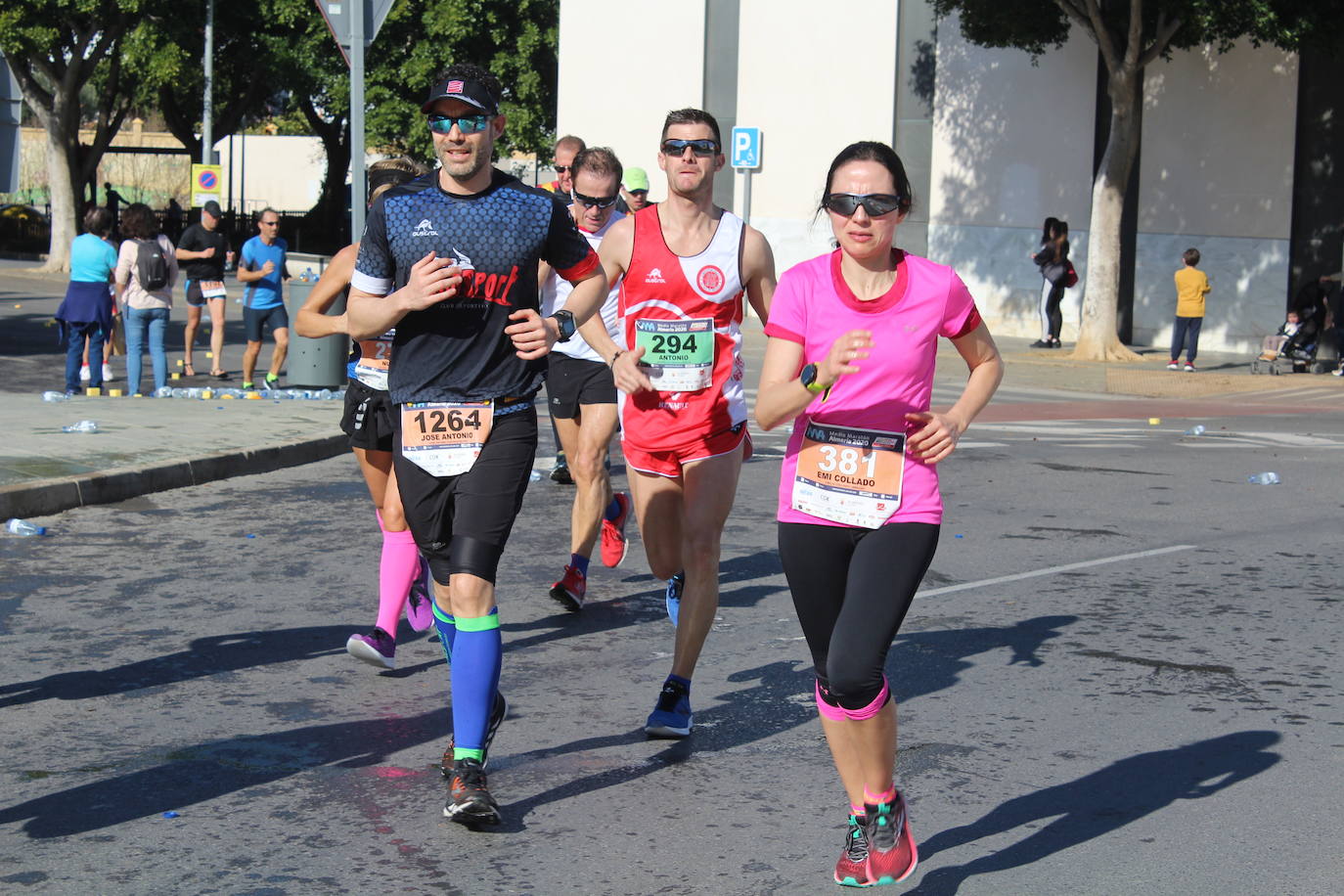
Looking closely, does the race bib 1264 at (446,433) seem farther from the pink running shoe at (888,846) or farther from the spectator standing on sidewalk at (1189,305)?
the spectator standing on sidewalk at (1189,305)

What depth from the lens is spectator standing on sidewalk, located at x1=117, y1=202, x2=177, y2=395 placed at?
50.3 feet

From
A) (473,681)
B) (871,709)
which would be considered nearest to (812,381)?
(871,709)

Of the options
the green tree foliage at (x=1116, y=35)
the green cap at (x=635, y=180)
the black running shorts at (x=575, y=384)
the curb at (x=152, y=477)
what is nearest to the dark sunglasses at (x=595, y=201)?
the green cap at (x=635, y=180)

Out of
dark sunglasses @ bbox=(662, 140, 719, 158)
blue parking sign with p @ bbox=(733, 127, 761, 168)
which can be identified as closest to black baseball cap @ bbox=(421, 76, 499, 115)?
dark sunglasses @ bbox=(662, 140, 719, 158)

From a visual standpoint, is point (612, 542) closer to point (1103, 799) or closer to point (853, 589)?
point (1103, 799)

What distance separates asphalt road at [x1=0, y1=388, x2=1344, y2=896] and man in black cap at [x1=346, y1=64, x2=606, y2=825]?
49 centimetres

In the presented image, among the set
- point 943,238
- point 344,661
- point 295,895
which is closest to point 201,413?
point 344,661

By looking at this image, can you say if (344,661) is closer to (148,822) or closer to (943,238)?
(148,822)

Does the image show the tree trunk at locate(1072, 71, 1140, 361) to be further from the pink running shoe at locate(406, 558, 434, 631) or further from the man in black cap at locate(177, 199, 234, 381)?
the pink running shoe at locate(406, 558, 434, 631)

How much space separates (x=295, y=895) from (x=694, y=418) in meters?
2.30

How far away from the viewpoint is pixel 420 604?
7.02m

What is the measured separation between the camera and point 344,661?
6.74 metres

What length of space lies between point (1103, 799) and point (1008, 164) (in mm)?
24418

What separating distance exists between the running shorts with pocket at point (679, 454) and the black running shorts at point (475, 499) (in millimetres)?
888
